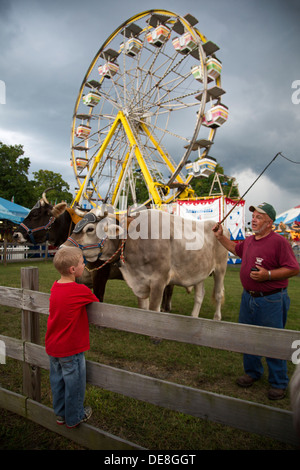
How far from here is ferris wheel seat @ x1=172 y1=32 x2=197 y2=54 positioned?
48.6 ft

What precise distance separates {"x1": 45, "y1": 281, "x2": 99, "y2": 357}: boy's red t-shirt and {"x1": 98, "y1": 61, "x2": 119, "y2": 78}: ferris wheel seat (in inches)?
814

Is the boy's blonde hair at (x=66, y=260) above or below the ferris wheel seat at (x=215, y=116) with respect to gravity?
below

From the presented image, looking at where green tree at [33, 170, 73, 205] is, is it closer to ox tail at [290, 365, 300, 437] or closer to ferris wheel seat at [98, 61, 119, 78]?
ferris wheel seat at [98, 61, 119, 78]

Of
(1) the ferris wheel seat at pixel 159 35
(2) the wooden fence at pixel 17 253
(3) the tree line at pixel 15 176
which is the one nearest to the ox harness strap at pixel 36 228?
(2) the wooden fence at pixel 17 253

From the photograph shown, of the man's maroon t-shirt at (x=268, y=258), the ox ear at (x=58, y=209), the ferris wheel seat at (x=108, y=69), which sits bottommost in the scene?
the man's maroon t-shirt at (x=268, y=258)

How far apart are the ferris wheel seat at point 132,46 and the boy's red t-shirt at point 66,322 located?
19289 mm

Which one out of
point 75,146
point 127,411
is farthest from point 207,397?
point 75,146

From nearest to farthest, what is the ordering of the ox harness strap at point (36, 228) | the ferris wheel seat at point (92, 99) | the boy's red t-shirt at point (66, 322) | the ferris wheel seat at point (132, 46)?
the boy's red t-shirt at point (66, 322)
the ox harness strap at point (36, 228)
the ferris wheel seat at point (132, 46)
the ferris wheel seat at point (92, 99)

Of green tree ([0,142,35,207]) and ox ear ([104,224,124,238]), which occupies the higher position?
green tree ([0,142,35,207])

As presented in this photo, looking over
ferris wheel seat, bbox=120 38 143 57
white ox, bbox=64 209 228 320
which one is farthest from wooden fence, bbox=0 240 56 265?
ferris wheel seat, bbox=120 38 143 57

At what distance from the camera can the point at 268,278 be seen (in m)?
2.72

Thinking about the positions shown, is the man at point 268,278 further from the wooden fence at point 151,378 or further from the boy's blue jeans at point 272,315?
the wooden fence at point 151,378

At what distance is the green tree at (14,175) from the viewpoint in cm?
2744

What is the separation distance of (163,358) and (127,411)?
1233mm
